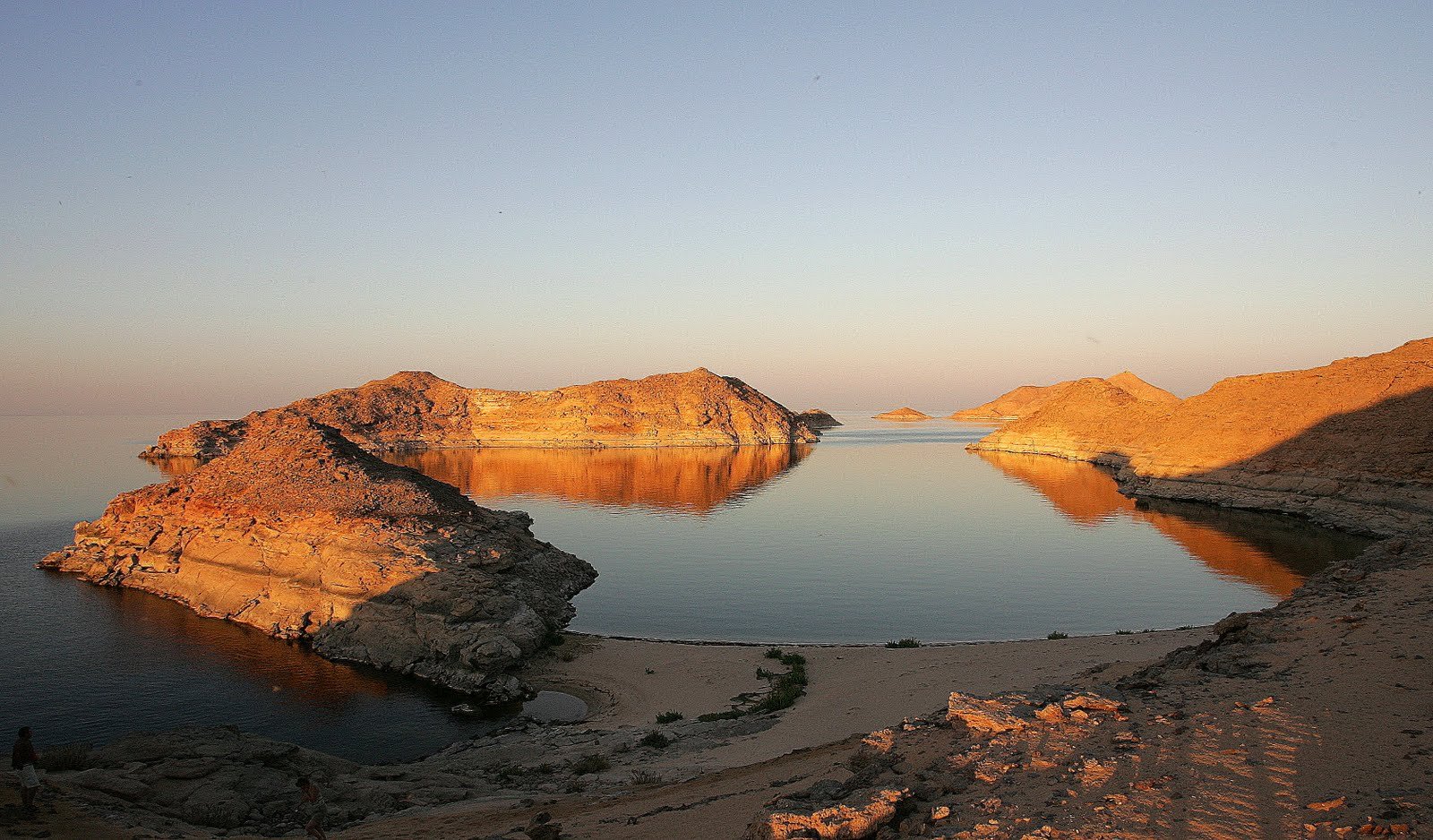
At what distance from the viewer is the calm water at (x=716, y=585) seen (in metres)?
21.6

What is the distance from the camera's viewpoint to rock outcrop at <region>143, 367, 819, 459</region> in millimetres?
147500

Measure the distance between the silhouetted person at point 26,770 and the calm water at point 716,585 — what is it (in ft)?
24.8

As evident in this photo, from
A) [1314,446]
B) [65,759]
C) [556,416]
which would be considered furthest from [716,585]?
[556,416]

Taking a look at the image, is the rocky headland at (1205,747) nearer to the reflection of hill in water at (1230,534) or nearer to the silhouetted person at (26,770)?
the silhouetted person at (26,770)

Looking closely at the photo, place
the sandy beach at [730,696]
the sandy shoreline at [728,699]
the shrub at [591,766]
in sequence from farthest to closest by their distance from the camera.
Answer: the shrub at [591,766] < the sandy shoreline at [728,699] < the sandy beach at [730,696]

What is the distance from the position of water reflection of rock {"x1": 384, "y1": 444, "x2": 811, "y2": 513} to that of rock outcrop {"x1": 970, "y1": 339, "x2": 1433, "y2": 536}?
38.0 meters

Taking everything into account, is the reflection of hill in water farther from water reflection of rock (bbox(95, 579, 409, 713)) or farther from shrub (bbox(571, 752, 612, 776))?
water reflection of rock (bbox(95, 579, 409, 713))

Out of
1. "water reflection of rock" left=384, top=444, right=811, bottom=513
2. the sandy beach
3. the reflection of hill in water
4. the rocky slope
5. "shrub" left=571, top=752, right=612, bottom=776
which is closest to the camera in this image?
the rocky slope

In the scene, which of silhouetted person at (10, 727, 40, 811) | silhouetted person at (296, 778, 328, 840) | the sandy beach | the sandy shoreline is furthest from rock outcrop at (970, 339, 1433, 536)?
silhouetted person at (10, 727, 40, 811)

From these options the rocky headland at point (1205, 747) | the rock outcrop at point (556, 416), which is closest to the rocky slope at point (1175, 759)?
the rocky headland at point (1205, 747)

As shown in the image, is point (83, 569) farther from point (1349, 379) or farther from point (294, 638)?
point (1349, 379)

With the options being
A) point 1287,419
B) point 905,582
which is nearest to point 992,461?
point 1287,419

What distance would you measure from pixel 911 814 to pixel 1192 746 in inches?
140

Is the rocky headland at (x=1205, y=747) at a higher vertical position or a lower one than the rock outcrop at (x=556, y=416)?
lower
